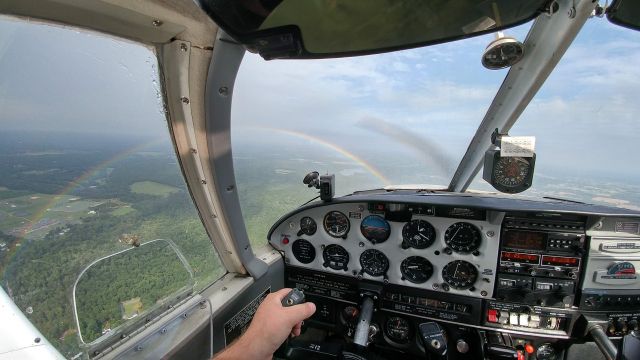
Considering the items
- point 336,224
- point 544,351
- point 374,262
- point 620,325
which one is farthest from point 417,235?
point 620,325

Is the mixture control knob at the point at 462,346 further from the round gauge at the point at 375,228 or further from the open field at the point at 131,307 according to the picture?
the open field at the point at 131,307

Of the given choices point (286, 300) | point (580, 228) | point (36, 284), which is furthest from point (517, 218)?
point (36, 284)

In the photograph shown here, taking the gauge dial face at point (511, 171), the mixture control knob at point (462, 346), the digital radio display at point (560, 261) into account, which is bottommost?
the mixture control knob at point (462, 346)

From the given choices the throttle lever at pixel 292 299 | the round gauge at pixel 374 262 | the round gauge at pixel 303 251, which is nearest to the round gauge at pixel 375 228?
the round gauge at pixel 374 262

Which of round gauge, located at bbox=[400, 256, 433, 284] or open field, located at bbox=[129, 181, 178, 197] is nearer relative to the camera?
open field, located at bbox=[129, 181, 178, 197]

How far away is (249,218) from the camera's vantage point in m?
2.45

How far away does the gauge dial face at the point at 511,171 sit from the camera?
1.92m

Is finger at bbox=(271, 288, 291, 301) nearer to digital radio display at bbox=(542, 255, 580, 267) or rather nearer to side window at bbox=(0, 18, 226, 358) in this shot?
side window at bbox=(0, 18, 226, 358)

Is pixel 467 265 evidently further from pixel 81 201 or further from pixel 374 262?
pixel 81 201

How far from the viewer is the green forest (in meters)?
1.06

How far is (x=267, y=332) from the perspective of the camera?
45.3 inches

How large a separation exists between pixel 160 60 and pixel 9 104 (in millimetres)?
581

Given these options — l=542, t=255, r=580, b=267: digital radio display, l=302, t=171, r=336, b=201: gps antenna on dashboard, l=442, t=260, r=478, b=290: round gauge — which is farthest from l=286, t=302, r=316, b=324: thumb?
l=542, t=255, r=580, b=267: digital radio display

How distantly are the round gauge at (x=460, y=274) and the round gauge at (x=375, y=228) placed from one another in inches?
23.8
